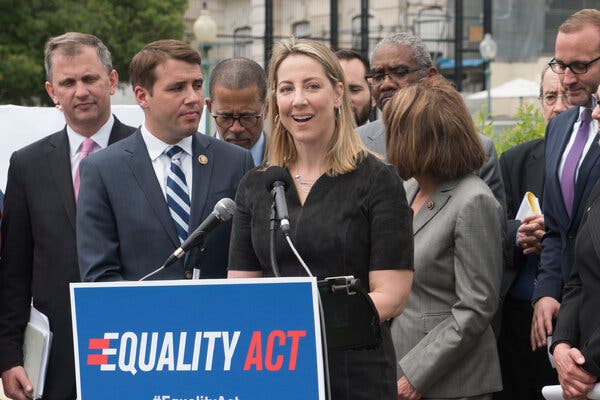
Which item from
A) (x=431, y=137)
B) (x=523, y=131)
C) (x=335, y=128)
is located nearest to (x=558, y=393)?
(x=431, y=137)

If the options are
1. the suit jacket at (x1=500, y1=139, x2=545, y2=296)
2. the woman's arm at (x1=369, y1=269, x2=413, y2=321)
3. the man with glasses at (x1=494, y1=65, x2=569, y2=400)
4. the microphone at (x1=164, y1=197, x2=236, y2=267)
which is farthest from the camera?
the suit jacket at (x1=500, y1=139, x2=545, y2=296)

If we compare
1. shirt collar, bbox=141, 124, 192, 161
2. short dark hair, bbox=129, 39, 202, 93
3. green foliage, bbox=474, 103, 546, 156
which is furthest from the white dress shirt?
green foliage, bbox=474, 103, 546, 156

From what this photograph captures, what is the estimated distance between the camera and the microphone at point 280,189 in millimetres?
4352

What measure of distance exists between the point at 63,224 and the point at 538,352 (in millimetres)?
2508

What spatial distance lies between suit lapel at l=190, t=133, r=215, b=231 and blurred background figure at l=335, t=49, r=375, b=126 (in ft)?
9.11

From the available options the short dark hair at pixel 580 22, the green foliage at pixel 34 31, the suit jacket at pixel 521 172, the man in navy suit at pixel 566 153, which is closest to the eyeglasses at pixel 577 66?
the man in navy suit at pixel 566 153

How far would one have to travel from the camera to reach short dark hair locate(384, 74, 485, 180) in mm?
5691

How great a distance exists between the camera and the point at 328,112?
16.1ft

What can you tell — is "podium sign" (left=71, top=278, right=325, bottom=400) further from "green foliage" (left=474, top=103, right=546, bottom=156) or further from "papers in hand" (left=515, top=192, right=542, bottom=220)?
"green foliage" (left=474, top=103, right=546, bottom=156)

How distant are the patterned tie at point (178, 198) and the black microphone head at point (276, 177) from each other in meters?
1.03

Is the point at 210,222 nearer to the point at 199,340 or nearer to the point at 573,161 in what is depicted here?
the point at 199,340

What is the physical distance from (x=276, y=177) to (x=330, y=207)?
275mm

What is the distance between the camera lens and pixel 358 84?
8.59 m

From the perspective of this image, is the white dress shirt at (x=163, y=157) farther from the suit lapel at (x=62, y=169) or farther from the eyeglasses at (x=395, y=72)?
the eyeglasses at (x=395, y=72)
